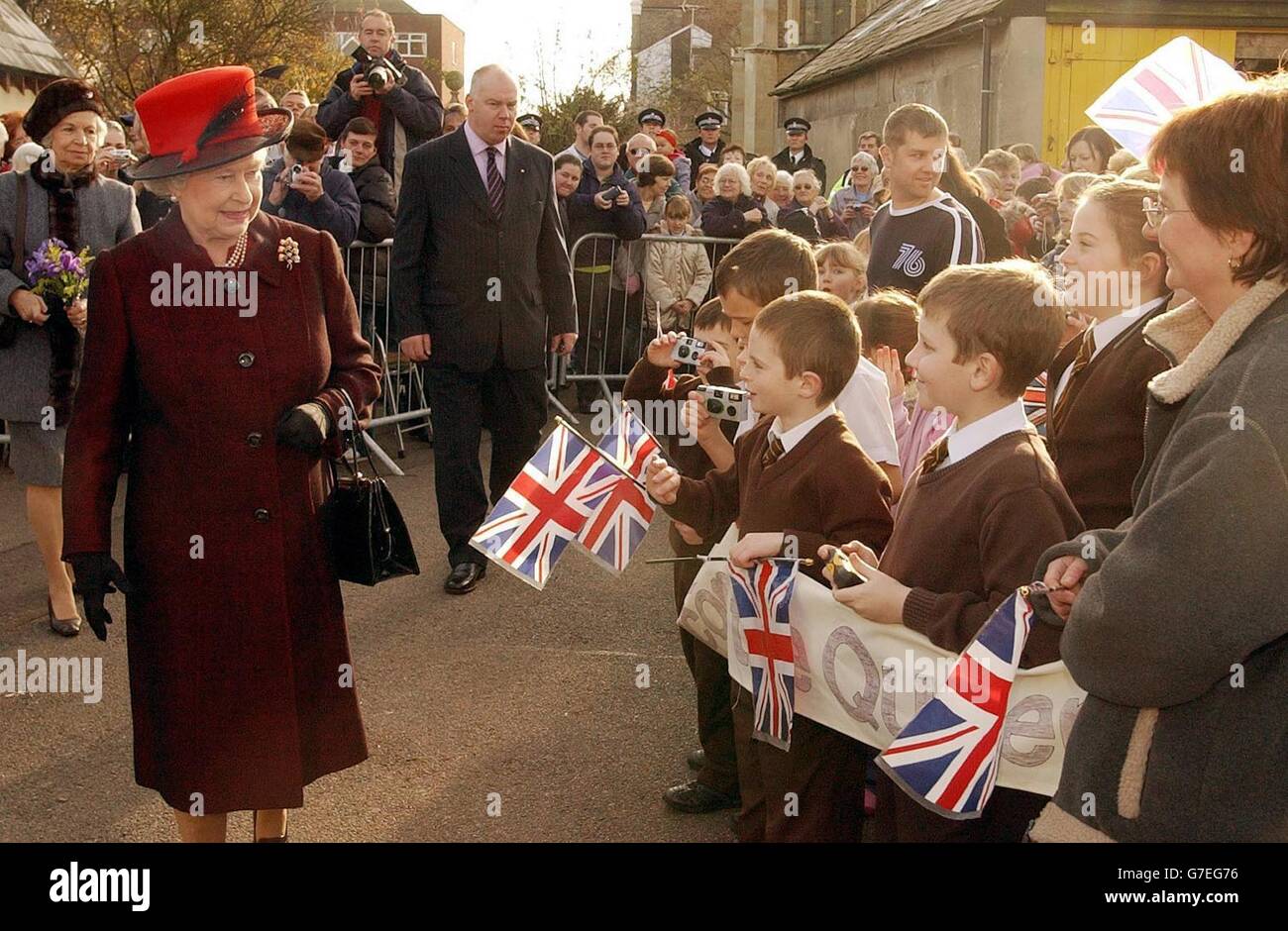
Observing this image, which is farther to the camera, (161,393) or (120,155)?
(120,155)

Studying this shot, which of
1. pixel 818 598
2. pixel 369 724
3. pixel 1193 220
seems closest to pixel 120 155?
pixel 369 724

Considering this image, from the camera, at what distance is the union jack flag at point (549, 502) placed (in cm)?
390

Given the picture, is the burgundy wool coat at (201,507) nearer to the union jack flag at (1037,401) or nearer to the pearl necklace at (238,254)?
the pearl necklace at (238,254)

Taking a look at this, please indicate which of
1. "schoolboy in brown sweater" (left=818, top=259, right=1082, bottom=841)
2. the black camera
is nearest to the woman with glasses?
"schoolboy in brown sweater" (left=818, top=259, right=1082, bottom=841)

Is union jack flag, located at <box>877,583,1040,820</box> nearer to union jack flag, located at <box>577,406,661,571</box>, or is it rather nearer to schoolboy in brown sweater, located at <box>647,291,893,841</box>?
schoolboy in brown sweater, located at <box>647,291,893,841</box>

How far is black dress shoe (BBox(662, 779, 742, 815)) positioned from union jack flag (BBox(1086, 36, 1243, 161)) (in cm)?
230

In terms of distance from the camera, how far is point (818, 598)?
3.27m

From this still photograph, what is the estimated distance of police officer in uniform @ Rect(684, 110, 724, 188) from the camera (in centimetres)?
1667

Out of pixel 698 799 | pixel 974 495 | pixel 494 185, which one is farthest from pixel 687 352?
pixel 494 185

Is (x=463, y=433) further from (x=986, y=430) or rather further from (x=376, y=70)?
(x=986, y=430)

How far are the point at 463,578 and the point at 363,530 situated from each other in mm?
3332
